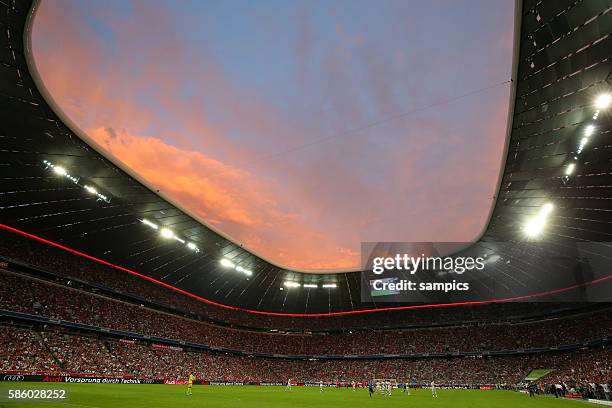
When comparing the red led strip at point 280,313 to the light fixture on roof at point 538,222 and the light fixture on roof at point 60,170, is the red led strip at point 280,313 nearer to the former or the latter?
the light fixture on roof at point 60,170

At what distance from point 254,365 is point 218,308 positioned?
38.3 feet

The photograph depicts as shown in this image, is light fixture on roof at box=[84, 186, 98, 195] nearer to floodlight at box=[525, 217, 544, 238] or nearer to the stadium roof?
the stadium roof

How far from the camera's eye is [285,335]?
7631cm

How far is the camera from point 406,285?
216 ft

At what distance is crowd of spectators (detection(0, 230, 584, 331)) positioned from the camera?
42250 millimetres

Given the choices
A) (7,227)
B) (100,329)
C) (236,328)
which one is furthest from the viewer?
(236,328)

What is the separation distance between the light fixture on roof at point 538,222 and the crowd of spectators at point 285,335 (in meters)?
22.0

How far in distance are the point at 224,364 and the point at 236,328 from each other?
10.6m

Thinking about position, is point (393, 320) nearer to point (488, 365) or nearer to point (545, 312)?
point (488, 365)

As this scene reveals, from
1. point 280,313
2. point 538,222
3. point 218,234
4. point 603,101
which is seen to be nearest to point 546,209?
point 538,222

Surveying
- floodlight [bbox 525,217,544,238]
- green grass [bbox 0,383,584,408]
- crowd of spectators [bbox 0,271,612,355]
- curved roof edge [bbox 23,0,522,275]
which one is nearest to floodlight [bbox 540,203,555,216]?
floodlight [bbox 525,217,544,238]

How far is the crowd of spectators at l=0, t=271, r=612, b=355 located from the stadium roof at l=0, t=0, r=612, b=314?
555 centimetres

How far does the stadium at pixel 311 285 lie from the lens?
A: 2036 cm

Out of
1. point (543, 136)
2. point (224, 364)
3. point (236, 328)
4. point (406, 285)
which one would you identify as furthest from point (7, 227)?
point (406, 285)
